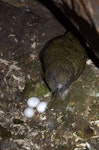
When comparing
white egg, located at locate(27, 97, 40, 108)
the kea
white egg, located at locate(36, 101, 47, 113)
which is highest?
the kea

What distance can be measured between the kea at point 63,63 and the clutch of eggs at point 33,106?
207 mm

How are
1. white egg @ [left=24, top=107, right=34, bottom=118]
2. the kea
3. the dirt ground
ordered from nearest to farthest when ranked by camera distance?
the kea
the dirt ground
white egg @ [left=24, top=107, right=34, bottom=118]

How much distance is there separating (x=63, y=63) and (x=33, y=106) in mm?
694

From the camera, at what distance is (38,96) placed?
4.42m

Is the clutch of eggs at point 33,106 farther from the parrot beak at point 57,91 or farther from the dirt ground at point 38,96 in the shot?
the parrot beak at point 57,91

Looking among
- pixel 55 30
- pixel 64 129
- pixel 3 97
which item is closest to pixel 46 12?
pixel 55 30

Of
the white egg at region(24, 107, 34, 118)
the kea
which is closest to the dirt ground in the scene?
the white egg at region(24, 107, 34, 118)

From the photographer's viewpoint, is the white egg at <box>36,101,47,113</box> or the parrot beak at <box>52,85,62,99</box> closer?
the parrot beak at <box>52,85,62,99</box>

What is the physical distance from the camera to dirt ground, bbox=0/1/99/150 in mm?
4043

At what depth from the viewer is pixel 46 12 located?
5.20m

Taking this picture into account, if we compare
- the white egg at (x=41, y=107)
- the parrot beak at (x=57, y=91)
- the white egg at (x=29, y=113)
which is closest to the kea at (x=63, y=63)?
the parrot beak at (x=57, y=91)

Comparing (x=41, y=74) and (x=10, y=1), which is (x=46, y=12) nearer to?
(x=10, y=1)

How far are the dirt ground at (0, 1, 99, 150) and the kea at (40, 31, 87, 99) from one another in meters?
0.20

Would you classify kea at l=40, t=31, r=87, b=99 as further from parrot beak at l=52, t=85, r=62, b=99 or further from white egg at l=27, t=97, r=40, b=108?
white egg at l=27, t=97, r=40, b=108
